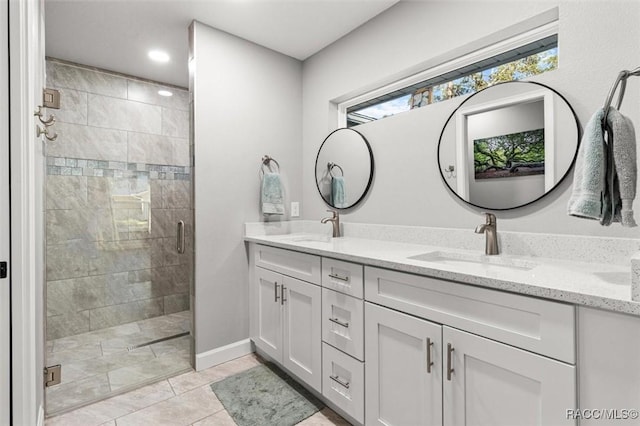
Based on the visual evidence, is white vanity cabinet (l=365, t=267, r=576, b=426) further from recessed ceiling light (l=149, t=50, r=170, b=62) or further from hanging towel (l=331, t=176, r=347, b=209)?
recessed ceiling light (l=149, t=50, r=170, b=62)

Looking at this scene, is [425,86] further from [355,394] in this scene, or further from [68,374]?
[68,374]

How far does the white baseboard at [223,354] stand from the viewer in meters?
2.20

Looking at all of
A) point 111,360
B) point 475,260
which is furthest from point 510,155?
point 111,360

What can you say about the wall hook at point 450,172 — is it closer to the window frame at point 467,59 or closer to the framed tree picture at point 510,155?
the framed tree picture at point 510,155

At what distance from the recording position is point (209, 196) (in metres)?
2.28

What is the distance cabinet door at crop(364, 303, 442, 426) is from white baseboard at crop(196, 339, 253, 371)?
49.0 inches

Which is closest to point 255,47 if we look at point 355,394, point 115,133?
point 115,133

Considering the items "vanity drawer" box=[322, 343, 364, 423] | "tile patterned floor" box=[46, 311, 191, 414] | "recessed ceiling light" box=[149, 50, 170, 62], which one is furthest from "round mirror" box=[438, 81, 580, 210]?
"recessed ceiling light" box=[149, 50, 170, 62]

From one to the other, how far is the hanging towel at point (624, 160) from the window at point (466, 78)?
73 cm

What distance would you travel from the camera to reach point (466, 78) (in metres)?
1.85

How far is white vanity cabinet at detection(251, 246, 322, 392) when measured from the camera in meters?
1.79

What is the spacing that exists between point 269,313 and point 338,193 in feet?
3.39

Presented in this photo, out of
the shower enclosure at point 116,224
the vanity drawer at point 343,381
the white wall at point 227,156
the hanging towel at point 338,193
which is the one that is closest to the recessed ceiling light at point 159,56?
the shower enclosure at point 116,224

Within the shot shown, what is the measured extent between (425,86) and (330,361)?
1.77 m
